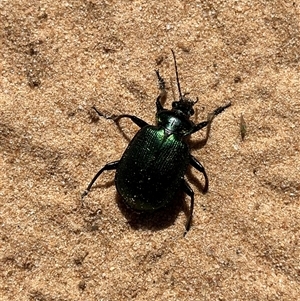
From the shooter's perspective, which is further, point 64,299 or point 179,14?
point 179,14

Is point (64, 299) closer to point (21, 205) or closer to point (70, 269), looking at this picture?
point (70, 269)

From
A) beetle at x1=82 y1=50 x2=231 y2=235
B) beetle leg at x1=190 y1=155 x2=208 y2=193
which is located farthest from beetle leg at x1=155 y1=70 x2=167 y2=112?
beetle leg at x1=190 y1=155 x2=208 y2=193

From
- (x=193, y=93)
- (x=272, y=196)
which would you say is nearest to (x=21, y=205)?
(x=193, y=93)

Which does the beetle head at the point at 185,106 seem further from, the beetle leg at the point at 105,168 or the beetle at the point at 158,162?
the beetle leg at the point at 105,168

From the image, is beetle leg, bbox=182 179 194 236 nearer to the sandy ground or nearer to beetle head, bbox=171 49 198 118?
the sandy ground

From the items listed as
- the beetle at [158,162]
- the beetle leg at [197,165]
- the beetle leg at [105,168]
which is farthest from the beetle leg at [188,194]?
the beetle leg at [105,168]

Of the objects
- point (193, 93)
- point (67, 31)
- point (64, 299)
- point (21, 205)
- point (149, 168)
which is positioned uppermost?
point (67, 31)
